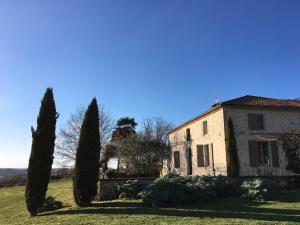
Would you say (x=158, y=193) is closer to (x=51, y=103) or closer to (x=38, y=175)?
(x=38, y=175)

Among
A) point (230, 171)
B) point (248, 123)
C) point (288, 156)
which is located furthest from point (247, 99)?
point (230, 171)

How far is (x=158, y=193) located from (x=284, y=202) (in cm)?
530

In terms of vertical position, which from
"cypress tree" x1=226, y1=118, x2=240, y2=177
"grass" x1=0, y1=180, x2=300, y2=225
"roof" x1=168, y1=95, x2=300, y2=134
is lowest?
"grass" x1=0, y1=180, x2=300, y2=225

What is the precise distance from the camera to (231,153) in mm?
23594

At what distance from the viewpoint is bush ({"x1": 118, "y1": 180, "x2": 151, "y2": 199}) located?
17641 mm

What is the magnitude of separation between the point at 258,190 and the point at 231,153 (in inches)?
289

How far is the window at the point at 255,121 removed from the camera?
26430mm

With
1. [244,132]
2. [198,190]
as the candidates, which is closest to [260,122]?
[244,132]

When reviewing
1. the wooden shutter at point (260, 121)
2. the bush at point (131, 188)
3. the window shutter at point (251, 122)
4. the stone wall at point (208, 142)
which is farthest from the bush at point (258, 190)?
the wooden shutter at point (260, 121)

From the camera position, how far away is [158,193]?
1522cm

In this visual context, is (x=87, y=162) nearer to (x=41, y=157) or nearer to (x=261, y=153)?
(x=41, y=157)

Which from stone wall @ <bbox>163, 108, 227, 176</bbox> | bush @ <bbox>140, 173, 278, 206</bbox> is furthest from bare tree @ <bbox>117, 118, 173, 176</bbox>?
bush @ <bbox>140, 173, 278, 206</bbox>

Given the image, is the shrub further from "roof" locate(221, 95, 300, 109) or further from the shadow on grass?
"roof" locate(221, 95, 300, 109)

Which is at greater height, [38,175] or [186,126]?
[186,126]
